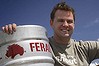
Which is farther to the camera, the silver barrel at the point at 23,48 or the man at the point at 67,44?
the man at the point at 67,44

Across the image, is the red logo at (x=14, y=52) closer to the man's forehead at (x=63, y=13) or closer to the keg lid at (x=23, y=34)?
the keg lid at (x=23, y=34)

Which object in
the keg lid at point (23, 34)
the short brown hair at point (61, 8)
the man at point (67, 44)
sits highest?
the short brown hair at point (61, 8)

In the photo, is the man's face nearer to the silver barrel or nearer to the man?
the man

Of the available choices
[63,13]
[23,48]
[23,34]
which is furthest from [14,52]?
[63,13]

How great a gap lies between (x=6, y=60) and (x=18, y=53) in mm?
132

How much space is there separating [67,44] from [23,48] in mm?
1053

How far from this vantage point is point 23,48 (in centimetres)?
234

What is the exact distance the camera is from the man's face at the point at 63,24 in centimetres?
309

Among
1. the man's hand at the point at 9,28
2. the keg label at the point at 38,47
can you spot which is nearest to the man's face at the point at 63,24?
the keg label at the point at 38,47

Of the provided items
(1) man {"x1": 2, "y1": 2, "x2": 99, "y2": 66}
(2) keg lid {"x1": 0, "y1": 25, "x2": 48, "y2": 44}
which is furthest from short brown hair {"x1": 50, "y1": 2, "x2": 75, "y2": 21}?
(2) keg lid {"x1": 0, "y1": 25, "x2": 48, "y2": 44}

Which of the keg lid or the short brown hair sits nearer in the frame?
the keg lid

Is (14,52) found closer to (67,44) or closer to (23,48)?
(23,48)

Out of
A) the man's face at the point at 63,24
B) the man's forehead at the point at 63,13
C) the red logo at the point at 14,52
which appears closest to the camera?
the red logo at the point at 14,52

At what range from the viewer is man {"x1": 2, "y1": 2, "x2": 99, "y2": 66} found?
311 centimetres
